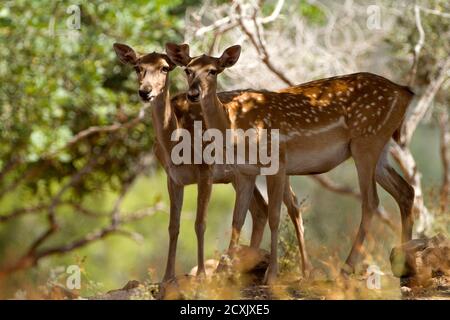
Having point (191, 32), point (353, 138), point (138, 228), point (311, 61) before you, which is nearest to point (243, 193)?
point (353, 138)

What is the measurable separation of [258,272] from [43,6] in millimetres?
8987

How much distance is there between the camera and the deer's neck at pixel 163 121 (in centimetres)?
1017

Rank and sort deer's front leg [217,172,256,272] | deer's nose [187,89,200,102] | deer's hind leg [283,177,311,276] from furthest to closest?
deer's hind leg [283,177,311,276], deer's front leg [217,172,256,272], deer's nose [187,89,200,102]

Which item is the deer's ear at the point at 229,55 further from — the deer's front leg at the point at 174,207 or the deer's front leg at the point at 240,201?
the deer's front leg at the point at 174,207

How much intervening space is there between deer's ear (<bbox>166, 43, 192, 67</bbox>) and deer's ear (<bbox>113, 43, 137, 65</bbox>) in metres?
0.44

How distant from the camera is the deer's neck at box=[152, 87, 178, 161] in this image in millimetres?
10172

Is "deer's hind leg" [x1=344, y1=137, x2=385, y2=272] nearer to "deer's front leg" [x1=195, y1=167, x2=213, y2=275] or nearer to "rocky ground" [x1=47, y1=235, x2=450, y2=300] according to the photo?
"rocky ground" [x1=47, y1=235, x2=450, y2=300]

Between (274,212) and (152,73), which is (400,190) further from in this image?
(152,73)

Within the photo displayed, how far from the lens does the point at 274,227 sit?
33.1 feet

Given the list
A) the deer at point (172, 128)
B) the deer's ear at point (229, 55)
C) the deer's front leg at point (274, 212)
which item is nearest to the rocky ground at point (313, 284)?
the deer's front leg at point (274, 212)

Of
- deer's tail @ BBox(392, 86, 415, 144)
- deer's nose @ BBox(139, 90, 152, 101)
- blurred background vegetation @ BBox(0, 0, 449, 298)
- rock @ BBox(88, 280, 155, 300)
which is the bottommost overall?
rock @ BBox(88, 280, 155, 300)

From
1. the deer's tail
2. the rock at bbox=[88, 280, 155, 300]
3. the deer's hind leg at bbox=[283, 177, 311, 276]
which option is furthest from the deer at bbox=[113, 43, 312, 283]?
the deer's tail

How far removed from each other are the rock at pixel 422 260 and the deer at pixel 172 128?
1.16 metres

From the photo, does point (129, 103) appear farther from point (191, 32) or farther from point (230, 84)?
point (191, 32)
